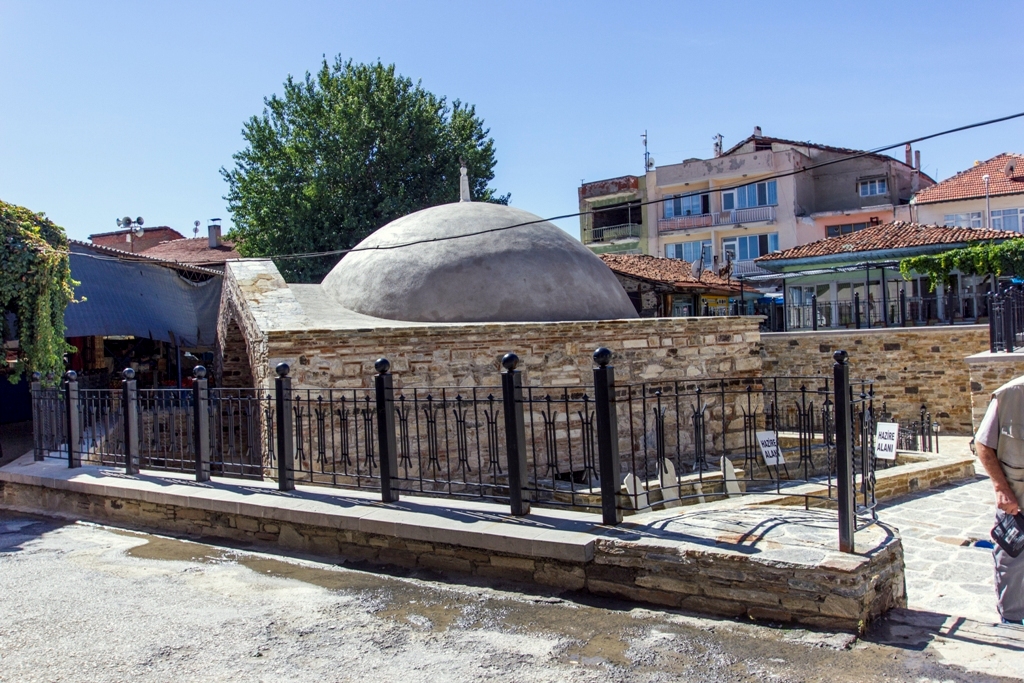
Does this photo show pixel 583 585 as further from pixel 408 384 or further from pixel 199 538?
pixel 408 384

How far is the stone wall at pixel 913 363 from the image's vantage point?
16766 mm

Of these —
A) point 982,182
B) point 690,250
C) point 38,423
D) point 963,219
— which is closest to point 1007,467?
point 38,423

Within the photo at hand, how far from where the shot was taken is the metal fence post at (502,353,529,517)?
4.82 m

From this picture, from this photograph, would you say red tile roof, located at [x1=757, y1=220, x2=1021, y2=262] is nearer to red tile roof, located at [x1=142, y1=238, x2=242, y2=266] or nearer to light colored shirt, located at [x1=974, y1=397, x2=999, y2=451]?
light colored shirt, located at [x1=974, y1=397, x2=999, y2=451]

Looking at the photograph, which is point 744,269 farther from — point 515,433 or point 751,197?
point 515,433

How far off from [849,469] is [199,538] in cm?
465

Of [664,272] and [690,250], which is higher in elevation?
[690,250]

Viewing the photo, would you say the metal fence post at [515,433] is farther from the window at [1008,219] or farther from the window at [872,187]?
the window at [872,187]

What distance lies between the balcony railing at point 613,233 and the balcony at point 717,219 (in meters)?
1.44

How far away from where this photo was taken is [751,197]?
31.9m

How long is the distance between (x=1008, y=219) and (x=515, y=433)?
27446 millimetres

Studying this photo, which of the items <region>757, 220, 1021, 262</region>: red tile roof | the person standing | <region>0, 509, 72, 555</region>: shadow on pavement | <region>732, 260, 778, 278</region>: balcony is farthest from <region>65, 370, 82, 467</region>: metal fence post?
<region>732, 260, 778, 278</region>: balcony

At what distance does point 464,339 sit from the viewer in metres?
9.62

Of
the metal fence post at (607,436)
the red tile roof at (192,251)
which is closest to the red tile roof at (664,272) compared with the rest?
the red tile roof at (192,251)
